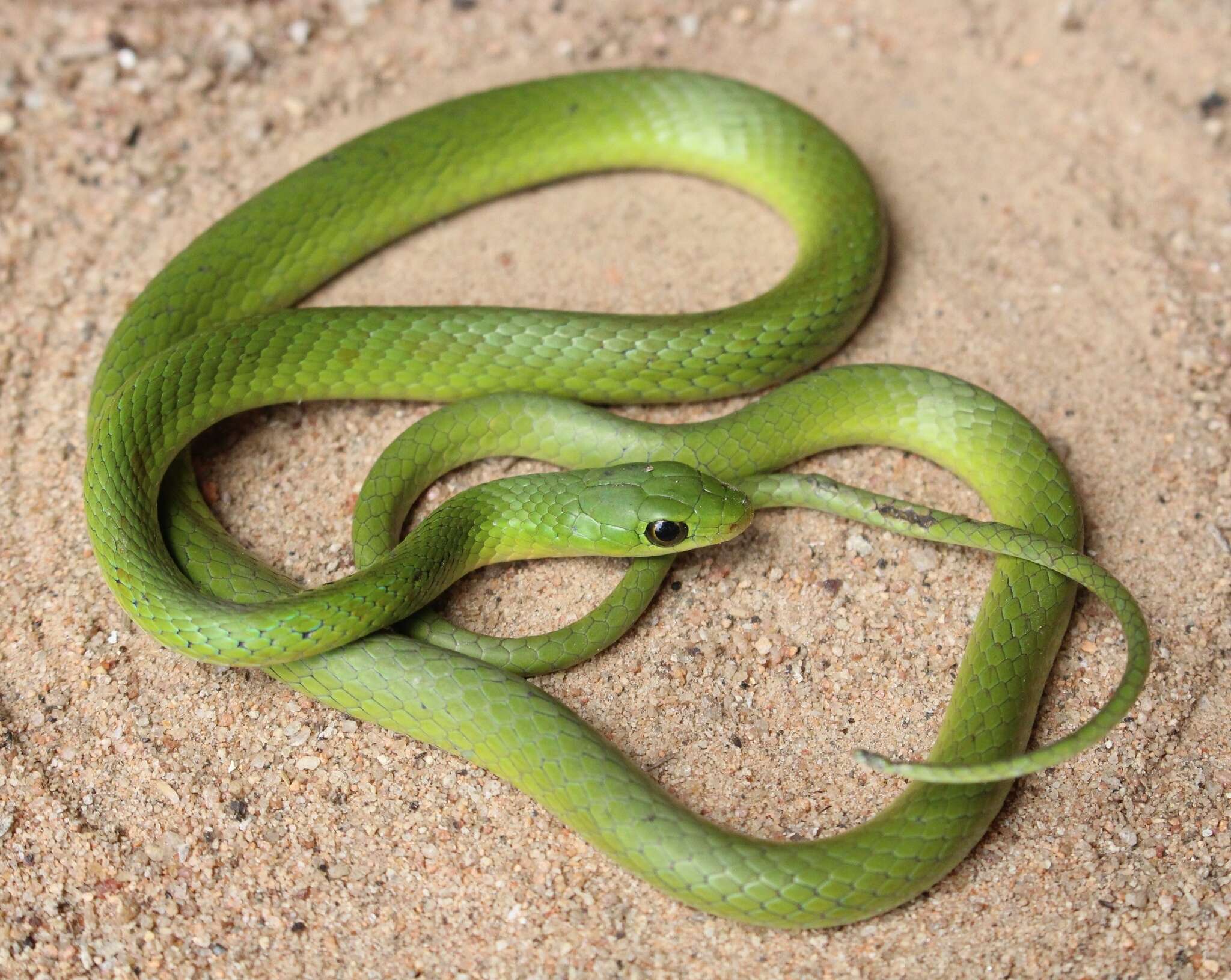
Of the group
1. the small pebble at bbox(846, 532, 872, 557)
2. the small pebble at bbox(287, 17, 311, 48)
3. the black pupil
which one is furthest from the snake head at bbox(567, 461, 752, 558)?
the small pebble at bbox(287, 17, 311, 48)

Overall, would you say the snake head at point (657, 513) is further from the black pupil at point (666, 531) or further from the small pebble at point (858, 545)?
the small pebble at point (858, 545)

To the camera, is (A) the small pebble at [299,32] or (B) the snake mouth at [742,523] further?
(A) the small pebble at [299,32]

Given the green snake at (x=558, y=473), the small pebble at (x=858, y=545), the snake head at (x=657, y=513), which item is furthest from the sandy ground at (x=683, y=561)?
the snake head at (x=657, y=513)

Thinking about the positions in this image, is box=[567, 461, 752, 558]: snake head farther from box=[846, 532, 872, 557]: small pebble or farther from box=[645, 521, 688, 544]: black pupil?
box=[846, 532, 872, 557]: small pebble

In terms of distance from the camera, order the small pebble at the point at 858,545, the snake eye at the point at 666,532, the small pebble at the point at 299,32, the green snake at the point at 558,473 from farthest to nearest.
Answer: the small pebble at the point at 299,32 → the small pebble at the point at 858,545 → the snake eye at the point at 666,532 → the green snake at the point at 558,473

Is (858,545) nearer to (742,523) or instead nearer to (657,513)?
(742,523)

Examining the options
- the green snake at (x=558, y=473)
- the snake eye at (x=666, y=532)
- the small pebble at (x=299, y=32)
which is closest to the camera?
the green snake at (x=558, y=473)

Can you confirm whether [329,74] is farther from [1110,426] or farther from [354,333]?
[1110,426]
